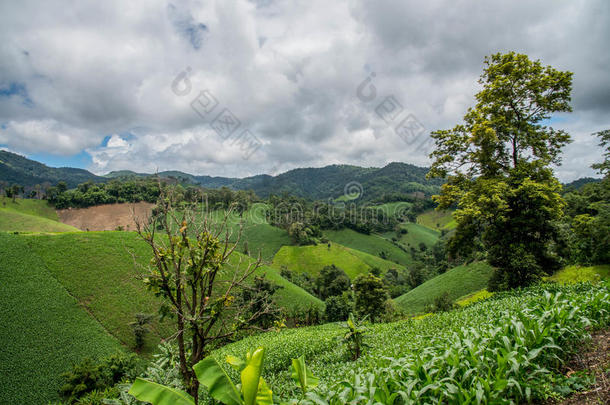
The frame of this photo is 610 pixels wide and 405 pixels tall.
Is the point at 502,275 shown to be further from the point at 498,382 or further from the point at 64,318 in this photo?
the point at 64,318

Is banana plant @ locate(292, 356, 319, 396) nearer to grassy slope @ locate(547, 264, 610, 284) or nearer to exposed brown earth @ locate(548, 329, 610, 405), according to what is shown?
exposed brown earth @ locate(548, 329, 610, 405)

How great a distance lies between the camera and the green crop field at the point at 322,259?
70.4 meters

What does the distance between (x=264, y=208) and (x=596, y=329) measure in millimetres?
101888

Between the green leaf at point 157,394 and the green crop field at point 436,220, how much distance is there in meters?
125

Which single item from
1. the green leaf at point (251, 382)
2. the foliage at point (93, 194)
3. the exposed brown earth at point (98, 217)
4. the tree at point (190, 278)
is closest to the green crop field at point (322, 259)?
the foliage at point (93, 194)

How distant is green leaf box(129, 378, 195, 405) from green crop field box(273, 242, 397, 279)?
66.8 m

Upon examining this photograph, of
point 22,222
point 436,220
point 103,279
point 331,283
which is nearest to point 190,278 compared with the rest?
point 103,279

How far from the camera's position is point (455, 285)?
38.1 meters

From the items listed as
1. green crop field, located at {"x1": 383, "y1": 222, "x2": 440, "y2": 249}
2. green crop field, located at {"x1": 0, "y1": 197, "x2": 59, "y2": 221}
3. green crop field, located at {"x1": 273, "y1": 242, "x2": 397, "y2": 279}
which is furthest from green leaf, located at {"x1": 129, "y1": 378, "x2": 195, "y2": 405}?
green crop field, located at {"x1": 0, "y1": 197, "x2": 59, "y2": 221}

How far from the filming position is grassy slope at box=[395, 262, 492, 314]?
1425 inches

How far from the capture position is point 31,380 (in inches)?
741

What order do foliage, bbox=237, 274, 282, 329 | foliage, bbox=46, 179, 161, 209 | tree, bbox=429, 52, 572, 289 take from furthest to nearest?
foliage, bbox=46, 179, 161, 209 → tree, bbox=429, 52, 572, 289 → foliage, bbox=237, 274, 282, 329

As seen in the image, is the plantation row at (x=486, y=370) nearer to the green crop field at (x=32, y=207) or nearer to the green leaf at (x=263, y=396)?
the green leaf at (x=263, y=396)

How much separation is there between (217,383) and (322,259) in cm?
7243
